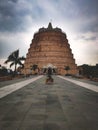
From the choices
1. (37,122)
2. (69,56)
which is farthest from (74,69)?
(37,122)

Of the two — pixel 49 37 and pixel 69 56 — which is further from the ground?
pixel 49 37

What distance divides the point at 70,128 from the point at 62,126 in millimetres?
248

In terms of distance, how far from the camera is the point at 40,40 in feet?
429

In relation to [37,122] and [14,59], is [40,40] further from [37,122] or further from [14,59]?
[37,122]

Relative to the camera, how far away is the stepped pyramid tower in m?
119

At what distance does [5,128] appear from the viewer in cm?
465

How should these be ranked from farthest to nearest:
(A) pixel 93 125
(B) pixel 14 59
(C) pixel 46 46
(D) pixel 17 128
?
(C) pixel 46 46
(B) pixel 14 59
(A) pixel 93 125
(D) pixel 17 128

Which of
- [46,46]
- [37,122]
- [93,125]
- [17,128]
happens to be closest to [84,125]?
[93,125]

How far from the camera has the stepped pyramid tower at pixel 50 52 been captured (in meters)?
119

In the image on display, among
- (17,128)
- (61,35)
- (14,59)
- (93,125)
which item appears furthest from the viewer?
(61,35)

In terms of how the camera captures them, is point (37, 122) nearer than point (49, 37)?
Yes

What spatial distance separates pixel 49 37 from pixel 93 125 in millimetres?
127099

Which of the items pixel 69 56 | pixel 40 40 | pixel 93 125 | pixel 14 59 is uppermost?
pixel 40 40

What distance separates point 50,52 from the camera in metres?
123
